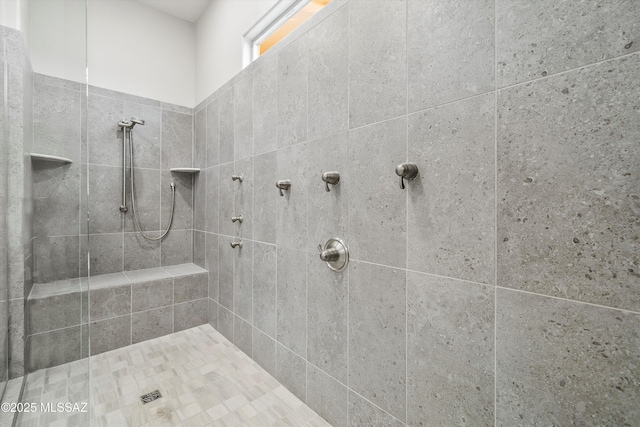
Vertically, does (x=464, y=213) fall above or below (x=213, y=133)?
below

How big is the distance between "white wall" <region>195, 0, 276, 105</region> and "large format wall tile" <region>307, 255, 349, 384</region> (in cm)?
172

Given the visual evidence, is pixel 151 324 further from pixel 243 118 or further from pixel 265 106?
pixel 265 106

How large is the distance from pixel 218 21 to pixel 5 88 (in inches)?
64.3

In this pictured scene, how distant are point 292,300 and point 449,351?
816 mm

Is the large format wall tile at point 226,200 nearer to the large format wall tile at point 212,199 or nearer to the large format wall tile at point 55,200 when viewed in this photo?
the large format wall tile at point 212,199

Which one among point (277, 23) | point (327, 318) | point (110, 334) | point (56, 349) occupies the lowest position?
point (110, 334)

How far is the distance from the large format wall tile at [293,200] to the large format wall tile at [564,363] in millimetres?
891

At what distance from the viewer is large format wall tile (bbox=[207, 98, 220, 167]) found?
7.04 feet

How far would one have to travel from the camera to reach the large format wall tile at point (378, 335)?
0.93m

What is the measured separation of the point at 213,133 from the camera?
2209 millimetres

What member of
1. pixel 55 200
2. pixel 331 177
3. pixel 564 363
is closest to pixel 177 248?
pixel 55 200

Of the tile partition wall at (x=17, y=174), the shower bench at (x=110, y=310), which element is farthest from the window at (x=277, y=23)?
the shower bench at (x=110, y=310)

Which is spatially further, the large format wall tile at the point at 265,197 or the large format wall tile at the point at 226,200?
the large format wall tile at the point at 226,200

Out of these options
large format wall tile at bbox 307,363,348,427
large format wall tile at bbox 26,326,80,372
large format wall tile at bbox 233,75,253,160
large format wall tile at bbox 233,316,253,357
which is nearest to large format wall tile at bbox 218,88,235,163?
large format wall tile at bbox 233,75,253,160
